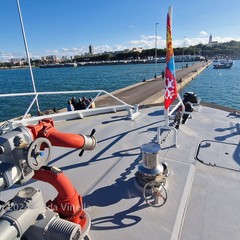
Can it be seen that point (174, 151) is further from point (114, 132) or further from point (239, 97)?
point (239, 97)

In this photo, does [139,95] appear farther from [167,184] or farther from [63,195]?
[63,195]

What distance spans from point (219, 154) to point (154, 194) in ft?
7.90

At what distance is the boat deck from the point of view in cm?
283

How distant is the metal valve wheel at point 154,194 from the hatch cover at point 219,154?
1659mm

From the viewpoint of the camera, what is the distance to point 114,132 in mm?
6309

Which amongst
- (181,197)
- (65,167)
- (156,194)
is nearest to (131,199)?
(156,194)

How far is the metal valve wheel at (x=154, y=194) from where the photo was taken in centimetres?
315

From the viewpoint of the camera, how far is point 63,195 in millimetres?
2355

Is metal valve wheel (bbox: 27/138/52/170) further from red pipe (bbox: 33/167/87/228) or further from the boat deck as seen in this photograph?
the boat deck

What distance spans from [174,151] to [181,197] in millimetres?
1708

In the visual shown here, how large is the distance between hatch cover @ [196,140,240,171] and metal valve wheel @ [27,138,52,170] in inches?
142

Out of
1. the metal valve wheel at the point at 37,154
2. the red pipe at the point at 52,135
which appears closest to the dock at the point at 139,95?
the red pipe at the point at 52,135

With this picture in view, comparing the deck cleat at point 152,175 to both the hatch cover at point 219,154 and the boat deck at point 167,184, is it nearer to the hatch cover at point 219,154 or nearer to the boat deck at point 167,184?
the boat deck at point 167,184

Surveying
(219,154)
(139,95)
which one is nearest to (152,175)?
(219,154)
